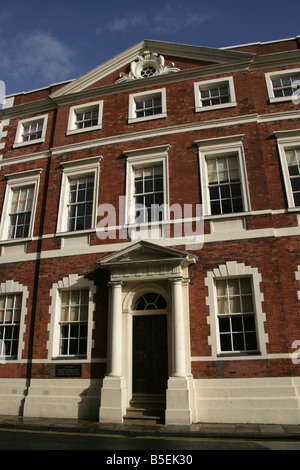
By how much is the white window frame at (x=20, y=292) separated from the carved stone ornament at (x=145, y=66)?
29.9 ft

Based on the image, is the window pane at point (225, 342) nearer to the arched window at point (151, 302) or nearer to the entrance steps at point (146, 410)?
the arched window at point (151, 302)

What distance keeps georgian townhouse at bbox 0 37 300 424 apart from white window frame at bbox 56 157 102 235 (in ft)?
0.17

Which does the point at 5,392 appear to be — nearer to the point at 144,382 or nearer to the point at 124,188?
the point at 144,382

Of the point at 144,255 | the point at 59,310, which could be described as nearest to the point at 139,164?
the point at 144,255

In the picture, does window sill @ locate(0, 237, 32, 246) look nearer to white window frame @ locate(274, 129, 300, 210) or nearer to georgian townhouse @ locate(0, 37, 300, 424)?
georgian townhouse @ locate(0, 37, 300, 424)

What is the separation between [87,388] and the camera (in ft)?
34.6

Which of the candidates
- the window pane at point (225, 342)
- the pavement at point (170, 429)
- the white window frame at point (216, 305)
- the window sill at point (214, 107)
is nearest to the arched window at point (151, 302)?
the white window frame at point (216, 305)

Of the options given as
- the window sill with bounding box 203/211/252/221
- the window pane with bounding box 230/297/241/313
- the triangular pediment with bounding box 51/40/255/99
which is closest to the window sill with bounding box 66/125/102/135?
the triangular pediment with bounding box 51/40/255/99

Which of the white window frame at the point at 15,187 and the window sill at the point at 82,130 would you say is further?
the window sill at the point at 82,130

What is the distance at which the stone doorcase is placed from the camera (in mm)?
9383

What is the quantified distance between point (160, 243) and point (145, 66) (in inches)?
315

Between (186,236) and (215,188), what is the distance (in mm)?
2029

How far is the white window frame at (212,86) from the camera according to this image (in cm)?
1251

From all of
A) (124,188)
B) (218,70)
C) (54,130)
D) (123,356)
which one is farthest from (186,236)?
(54,130)
